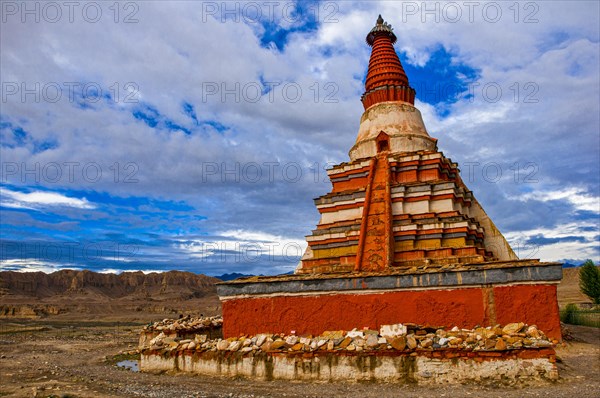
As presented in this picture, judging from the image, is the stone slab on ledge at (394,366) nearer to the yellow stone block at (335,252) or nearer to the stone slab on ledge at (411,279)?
the stone slab on ledge at (411,279)

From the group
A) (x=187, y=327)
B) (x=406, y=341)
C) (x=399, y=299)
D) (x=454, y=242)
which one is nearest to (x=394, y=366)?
(x=406, y=341)

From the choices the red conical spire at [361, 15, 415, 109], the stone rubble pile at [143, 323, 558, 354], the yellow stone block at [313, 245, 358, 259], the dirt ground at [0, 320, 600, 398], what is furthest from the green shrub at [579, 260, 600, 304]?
the stone rubble pile at [143, 323, 558, 354]

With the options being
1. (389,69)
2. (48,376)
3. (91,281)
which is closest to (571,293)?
(389,69)

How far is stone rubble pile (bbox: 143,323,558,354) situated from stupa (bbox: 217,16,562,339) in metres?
0.82

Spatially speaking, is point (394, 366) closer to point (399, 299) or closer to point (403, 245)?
point (399, 299)

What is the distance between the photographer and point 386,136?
20.9 m

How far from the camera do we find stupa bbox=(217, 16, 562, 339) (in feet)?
38.2

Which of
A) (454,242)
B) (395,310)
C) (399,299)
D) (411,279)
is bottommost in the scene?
(395,310)

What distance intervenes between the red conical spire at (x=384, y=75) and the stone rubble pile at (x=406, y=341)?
45.4ft

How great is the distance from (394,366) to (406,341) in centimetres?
64

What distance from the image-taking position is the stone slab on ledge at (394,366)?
954 cm

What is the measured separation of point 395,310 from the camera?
12352 mm

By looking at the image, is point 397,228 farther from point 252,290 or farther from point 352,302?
point 252,290

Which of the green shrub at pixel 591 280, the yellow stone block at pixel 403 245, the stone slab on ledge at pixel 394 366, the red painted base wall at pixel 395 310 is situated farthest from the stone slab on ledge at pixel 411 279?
the green shrub at pixel 591 280
